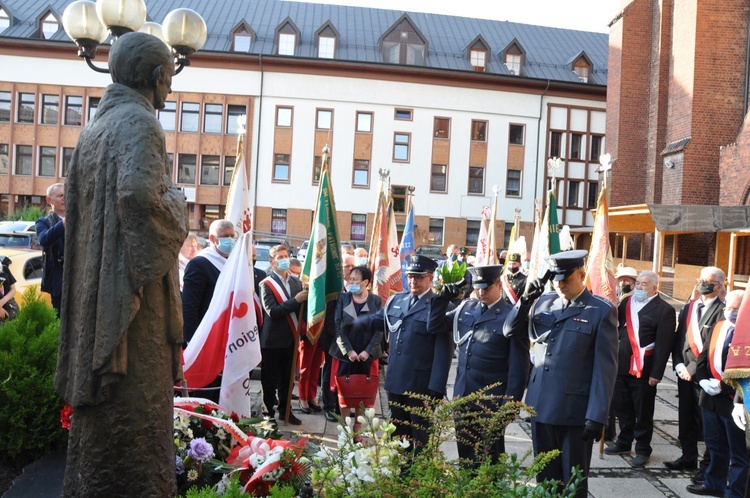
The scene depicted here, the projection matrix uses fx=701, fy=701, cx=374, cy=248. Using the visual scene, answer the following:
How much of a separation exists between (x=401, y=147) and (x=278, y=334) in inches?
1312

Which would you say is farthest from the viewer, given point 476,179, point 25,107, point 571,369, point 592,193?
point 592,193

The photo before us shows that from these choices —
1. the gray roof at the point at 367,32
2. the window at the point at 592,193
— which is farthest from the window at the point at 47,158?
the window at the point at 592,193

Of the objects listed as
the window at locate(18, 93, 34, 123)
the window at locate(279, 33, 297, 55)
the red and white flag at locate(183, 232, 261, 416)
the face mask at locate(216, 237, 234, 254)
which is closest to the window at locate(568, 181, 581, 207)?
the window at locate(279, 33, 297, 55)

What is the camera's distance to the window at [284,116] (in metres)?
39.7

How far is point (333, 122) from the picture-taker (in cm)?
3991

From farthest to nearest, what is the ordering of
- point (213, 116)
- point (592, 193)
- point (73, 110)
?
point (592, 193), point (213, 116), point (73, 110)

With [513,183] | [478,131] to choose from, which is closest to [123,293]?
[478,131]

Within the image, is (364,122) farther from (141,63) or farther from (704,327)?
(141,63)

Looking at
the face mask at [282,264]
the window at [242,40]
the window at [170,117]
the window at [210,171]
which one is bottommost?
the face mask at [282,264]

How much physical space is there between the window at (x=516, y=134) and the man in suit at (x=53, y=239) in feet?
122

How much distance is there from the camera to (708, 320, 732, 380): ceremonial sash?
20.3 ft

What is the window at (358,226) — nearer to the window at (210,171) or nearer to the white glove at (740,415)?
the window at (210,171)

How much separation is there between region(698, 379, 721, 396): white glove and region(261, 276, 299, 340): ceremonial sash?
4379 millimetres

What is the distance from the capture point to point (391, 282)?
1194 cm
